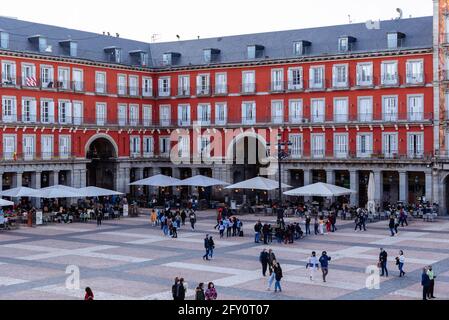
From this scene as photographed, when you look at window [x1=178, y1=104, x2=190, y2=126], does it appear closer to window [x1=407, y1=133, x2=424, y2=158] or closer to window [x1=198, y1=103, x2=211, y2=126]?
window [x1=198, y1=103, x2=211, y2=126]

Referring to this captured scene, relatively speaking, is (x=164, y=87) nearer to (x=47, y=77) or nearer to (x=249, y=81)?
(x=249, y=81)

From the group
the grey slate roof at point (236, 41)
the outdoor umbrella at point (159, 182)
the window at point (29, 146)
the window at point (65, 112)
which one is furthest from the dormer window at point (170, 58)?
the window at point (29, 146)

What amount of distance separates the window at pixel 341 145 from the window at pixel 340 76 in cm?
458

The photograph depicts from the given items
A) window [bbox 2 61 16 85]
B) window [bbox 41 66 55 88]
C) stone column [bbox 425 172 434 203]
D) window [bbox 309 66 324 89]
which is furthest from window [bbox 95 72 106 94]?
stone column [bbox 425 172 434 203]

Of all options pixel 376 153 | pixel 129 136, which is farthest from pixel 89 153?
pixel 376 153

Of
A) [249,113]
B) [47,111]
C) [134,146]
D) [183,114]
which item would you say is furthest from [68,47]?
[249,113]

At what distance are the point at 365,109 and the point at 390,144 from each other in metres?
3.91

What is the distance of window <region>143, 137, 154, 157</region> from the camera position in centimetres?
6919

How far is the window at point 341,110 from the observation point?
59.7 metres

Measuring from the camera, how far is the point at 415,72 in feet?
183

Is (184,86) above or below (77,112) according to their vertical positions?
above

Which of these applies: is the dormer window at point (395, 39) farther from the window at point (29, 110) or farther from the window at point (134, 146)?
the window at point (29, 110)

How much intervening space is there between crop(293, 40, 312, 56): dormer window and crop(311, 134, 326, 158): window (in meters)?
7.99

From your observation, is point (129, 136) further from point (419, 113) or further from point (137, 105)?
point (419, 113)
